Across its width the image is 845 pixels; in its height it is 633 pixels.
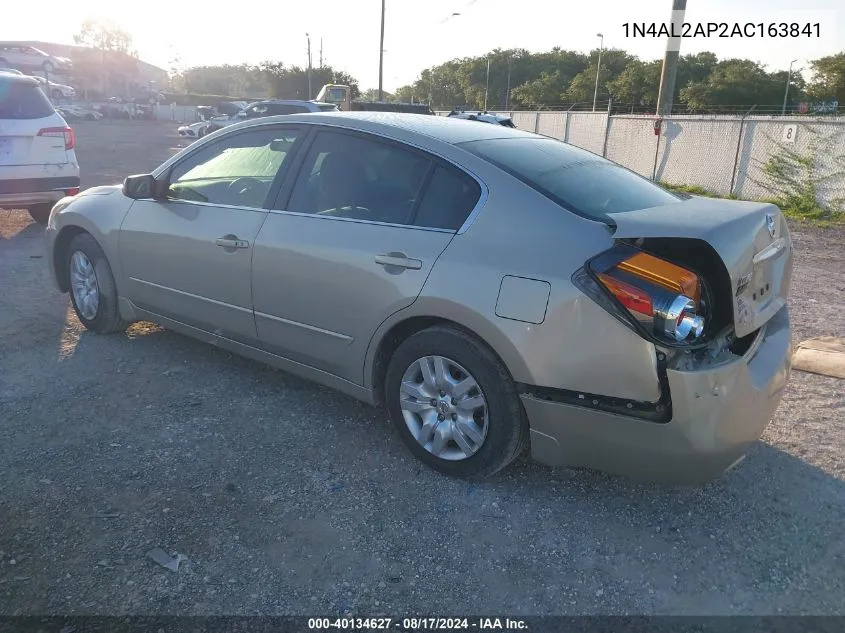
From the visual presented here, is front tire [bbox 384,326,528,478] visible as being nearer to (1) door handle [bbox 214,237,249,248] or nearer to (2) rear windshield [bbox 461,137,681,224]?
(2) rear windshield [bbox 461,137,681,224]

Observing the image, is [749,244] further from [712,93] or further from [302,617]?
[712,93]

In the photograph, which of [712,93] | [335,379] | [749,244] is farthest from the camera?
[712,93]

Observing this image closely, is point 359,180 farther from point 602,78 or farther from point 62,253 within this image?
point 602,78

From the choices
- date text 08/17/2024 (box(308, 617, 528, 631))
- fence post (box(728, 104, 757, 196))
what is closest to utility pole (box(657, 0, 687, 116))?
fence post (box(728, 104, 757, 196))

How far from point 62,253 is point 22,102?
4.01m

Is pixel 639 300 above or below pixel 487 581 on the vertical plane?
above

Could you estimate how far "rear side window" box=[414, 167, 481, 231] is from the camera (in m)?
3.04

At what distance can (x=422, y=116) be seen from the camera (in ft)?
12.8

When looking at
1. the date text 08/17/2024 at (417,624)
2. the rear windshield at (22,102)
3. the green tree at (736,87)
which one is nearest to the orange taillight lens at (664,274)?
the date text 08/17/2024 at (417,624)

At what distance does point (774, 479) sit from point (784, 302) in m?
0.86

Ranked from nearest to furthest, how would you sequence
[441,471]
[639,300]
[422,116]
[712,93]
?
[639,300]
[441,471]
[422,116]
[712,93]

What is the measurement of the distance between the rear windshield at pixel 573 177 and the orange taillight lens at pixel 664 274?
0.26 m

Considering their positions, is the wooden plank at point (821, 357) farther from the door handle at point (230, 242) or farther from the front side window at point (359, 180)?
the door handle at point (230, 242)

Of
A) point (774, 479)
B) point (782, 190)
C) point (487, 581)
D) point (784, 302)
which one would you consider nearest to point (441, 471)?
point (487, 581)
